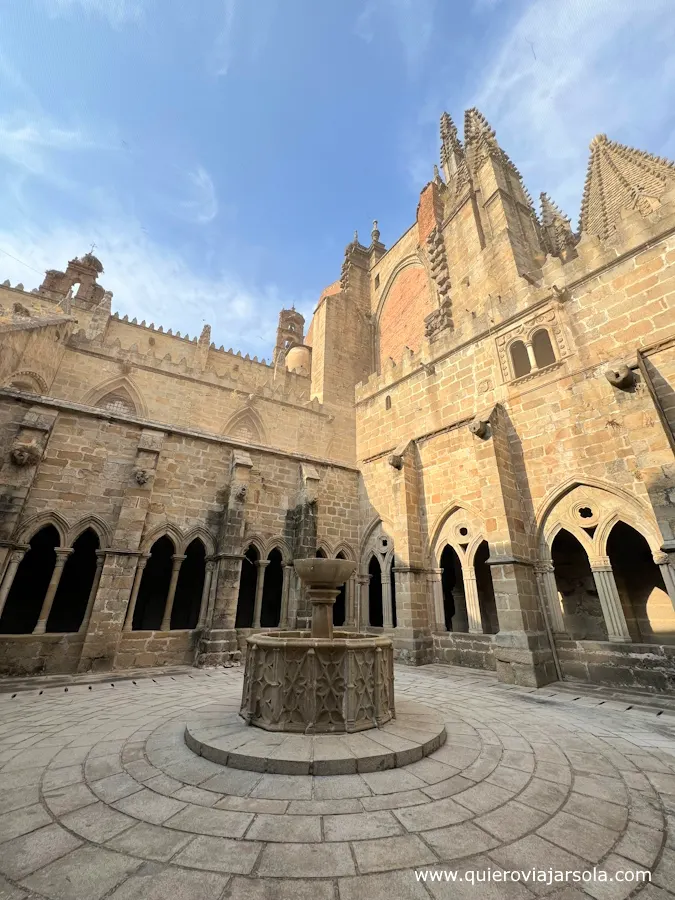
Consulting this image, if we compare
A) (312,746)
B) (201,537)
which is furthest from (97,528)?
(312,746)

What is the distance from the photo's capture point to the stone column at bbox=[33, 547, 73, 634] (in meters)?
7.55

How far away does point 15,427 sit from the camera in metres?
8.21

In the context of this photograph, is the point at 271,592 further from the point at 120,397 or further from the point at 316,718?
the point at 120,397

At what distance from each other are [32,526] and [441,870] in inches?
363

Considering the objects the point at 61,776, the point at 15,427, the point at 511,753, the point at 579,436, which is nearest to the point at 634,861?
the point at 511,753

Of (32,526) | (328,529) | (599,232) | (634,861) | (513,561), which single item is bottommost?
(634,861)

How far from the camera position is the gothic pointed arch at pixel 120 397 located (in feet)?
56.0

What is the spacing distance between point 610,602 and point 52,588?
11.5m

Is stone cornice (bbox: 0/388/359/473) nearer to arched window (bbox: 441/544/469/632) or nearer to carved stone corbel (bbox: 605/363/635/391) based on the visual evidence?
arched window (bbox: 441/544/469/632)

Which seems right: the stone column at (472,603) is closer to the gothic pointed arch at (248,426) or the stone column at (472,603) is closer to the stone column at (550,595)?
the stone column at (550,595)

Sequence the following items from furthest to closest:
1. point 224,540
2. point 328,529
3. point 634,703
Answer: point 328,529
point 224,540
point 634,703

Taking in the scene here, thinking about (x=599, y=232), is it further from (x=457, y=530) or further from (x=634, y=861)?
(x=634, y=861)

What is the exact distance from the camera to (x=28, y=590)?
37.0ft

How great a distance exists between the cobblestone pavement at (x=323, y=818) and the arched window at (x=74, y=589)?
331 inches
